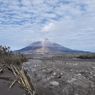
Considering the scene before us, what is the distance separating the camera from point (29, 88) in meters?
8.91

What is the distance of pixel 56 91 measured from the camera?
313 inches

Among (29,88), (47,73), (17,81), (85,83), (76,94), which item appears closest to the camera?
(76,94)

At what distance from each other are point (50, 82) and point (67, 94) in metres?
0.93

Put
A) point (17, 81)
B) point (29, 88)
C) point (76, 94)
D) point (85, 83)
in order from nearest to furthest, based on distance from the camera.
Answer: point (76, 94)
point (85, 83)
point (29, 88)
point (17, 81)

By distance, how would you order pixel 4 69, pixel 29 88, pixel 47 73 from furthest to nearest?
pixel 4 69, pixel 47 73, pixel 29 88

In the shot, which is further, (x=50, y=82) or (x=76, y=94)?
(x=50, y=82)

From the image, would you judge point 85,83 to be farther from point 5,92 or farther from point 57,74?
point 5,92

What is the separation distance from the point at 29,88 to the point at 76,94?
6.15 feet

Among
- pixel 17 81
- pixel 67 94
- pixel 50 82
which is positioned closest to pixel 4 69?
pixel 17 81

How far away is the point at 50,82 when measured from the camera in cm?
850

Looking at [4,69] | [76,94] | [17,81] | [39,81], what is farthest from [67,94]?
[4,69]

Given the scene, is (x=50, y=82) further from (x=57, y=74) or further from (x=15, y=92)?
(x=15, y=92)

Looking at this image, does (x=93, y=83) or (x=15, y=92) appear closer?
(x=93, y=83)

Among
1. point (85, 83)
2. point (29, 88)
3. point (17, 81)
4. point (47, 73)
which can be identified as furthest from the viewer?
point (17, 81)
